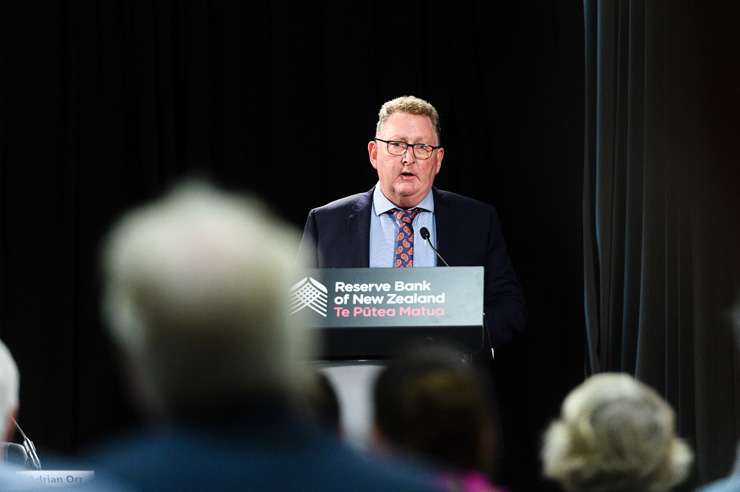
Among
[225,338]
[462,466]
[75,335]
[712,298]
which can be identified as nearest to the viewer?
[225,338]

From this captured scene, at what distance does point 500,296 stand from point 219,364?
3.81 m

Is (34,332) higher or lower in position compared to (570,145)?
lower

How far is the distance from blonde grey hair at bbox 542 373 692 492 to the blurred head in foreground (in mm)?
426

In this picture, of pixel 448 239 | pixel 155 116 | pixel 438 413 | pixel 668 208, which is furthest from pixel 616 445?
pixel 155 116

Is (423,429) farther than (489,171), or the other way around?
(489,171)

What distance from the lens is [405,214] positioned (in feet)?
16.5

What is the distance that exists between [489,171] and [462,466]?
4.76 metres

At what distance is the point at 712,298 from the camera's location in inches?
198

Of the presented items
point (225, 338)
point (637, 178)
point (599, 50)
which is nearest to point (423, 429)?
point (225, 338)

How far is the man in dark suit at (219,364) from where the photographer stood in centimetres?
116

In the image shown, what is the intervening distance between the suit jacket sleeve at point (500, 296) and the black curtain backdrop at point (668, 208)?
714 mm

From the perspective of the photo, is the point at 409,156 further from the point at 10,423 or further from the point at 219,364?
the point at 219,364

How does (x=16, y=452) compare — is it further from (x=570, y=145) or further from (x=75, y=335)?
(x=570, y=145)

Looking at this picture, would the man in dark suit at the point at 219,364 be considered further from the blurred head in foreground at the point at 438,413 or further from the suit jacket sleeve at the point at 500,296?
the suit jacket sleeve at the point at 500,296
